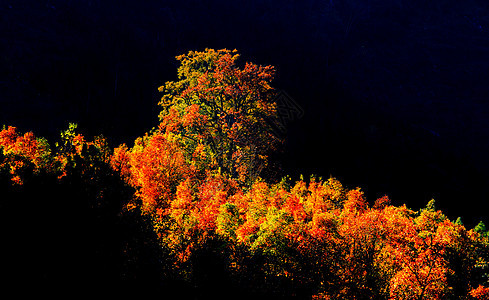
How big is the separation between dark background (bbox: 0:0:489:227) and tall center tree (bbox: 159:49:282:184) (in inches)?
1063

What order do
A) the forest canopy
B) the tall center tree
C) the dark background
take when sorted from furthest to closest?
the dark background → the tall center tree → the forest canopy

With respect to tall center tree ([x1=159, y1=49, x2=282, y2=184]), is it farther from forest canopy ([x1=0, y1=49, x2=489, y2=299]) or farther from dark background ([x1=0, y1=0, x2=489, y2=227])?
dark background ([x1=0, y1=0, x2=489, y2=227])

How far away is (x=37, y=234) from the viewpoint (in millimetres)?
7926

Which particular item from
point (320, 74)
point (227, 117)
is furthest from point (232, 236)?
point (320, 74)

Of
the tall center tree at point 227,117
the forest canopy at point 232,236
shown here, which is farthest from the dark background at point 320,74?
the forest canopy at point 232,236

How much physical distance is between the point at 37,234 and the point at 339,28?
12403 cm

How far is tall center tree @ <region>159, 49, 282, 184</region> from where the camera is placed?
22.5 meters

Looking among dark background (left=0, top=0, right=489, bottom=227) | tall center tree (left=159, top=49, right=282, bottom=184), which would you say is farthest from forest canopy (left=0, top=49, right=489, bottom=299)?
dark background (left=0, top=0, right=489, bottom=227)

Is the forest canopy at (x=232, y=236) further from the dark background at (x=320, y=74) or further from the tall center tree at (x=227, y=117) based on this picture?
the dark background at (x=320, y=74)

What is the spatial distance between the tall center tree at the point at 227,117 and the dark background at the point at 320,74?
27.0m

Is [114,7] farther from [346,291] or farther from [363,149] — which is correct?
[346,291]

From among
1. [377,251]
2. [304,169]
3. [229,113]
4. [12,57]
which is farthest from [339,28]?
[377,251]

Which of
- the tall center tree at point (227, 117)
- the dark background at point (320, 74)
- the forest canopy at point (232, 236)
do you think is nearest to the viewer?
the forest canopy at point (232, 236)

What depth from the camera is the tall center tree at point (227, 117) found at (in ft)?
73.7
